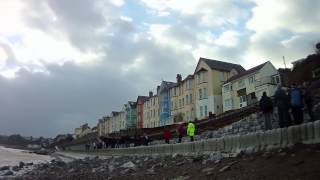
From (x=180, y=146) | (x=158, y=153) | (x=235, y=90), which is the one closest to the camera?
(x=180, y=146)

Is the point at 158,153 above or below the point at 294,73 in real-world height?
below

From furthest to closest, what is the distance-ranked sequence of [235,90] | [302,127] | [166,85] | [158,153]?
1. [166,85]
2. [235,90]
3. [158,153]
4. [302,127]

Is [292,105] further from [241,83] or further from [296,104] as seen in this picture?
[241,83]

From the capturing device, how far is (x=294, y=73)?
199 ft

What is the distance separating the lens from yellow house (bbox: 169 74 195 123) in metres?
90.1

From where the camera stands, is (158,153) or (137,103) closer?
(158,153)

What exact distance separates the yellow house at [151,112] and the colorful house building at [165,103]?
4.44 metres

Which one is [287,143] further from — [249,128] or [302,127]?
[249,128]

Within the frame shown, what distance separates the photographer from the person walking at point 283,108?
16.2 m

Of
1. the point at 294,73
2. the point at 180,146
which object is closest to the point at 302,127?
the point at 180,146

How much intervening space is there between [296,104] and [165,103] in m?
87.6

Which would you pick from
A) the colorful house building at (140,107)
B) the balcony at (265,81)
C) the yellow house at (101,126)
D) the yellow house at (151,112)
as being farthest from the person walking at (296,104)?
the yellow house at (101,126)

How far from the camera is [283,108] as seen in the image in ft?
53.9

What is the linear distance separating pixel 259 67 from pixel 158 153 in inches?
1819
